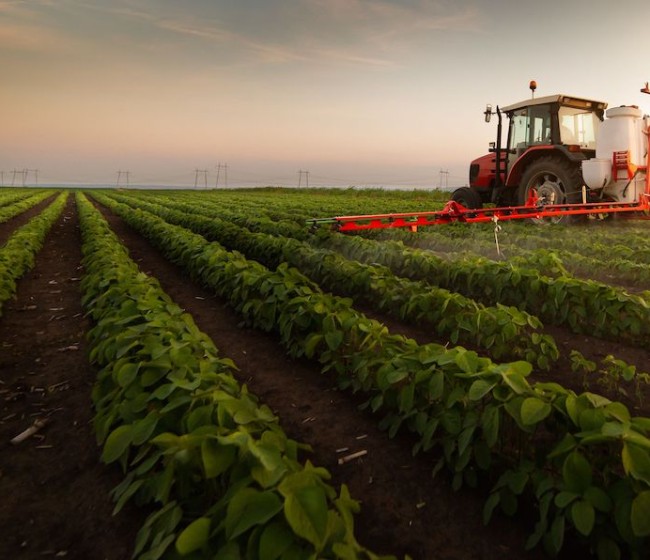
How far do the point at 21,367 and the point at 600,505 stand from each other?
175 inches

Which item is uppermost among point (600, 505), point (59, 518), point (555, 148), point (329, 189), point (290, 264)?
point (329, 189)

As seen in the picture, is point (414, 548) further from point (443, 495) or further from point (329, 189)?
point (329, 189)

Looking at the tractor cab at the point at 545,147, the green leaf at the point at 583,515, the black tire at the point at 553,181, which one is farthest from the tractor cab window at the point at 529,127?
the green leaf at the point at 583,515

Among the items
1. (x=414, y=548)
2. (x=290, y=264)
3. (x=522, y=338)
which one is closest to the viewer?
(x=414, y=548)

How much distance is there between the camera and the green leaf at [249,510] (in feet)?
4.61

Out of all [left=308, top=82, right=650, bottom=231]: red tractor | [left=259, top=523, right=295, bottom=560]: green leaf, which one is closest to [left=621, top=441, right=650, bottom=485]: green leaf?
[left=259, top=523, right=295, bottom=560]: green leaf

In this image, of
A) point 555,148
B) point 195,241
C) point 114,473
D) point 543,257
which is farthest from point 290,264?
point 555,148

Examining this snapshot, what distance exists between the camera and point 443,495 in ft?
7.97

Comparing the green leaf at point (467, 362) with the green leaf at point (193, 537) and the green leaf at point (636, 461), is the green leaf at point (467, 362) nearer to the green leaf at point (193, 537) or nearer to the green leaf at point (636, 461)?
the green leaf at point (636, 461)

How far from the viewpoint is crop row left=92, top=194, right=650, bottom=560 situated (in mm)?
1780

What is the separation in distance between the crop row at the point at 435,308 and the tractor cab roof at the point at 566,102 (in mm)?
6616

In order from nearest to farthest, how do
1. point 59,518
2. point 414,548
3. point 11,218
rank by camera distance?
point 414,548 < point 59,518 < point 11,218

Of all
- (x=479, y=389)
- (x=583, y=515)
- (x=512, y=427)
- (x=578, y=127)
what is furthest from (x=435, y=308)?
(x=578, y=127)

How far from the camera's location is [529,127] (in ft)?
35.3
